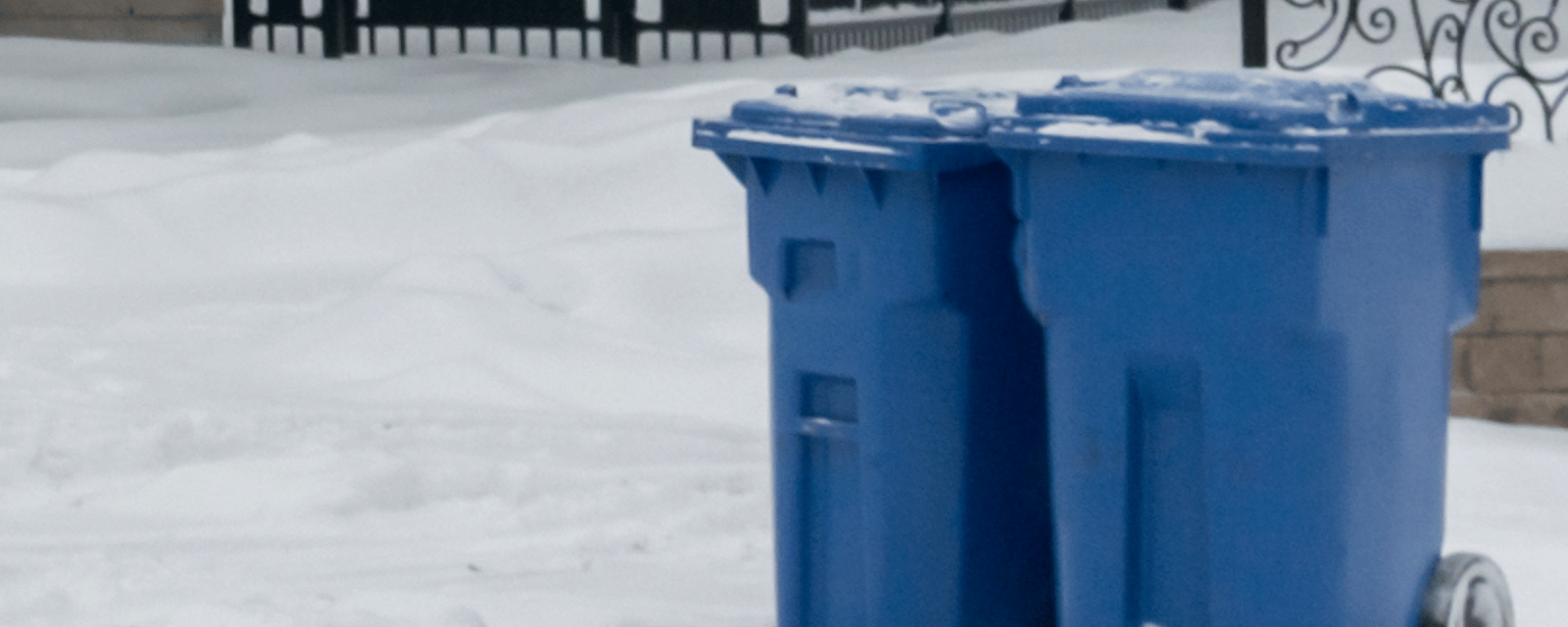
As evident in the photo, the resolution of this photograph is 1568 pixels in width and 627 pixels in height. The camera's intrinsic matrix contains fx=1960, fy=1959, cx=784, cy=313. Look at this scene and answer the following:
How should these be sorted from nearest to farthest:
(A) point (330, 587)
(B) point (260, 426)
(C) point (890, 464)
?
(C) point (890, 464)
(A) point (330, 587)
(B) point (260, 426)

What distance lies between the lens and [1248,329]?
2.70 meters

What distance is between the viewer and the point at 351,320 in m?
5.97

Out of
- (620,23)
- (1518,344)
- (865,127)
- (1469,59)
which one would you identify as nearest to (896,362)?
(865,127)

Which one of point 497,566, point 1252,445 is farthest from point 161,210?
point 1252,445

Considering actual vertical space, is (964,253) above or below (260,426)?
above

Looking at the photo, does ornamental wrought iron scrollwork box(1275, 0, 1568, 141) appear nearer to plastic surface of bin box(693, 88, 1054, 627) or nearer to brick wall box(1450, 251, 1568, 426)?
brick wall box(1450, 251, 1568, 426)

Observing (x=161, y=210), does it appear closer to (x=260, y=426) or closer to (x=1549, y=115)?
(x=260, y=426)

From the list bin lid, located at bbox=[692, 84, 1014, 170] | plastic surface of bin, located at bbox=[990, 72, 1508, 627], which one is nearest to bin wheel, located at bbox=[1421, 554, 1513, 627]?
plastic surface of bin, located at bbox=[990, 72, 1508, 627]

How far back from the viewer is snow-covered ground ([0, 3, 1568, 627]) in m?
3.94

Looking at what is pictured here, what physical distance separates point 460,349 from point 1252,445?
11.3ft

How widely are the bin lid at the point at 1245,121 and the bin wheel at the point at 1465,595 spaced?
0.63 m

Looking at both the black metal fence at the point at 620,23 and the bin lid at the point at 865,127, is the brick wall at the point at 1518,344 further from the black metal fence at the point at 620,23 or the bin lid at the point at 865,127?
the black metal fence at the point at 620,23

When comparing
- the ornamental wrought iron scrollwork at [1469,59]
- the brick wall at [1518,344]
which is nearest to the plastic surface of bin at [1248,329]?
the ornamental wrought iron scrollwork at [1469,59]

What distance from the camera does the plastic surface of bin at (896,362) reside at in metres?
3.07
